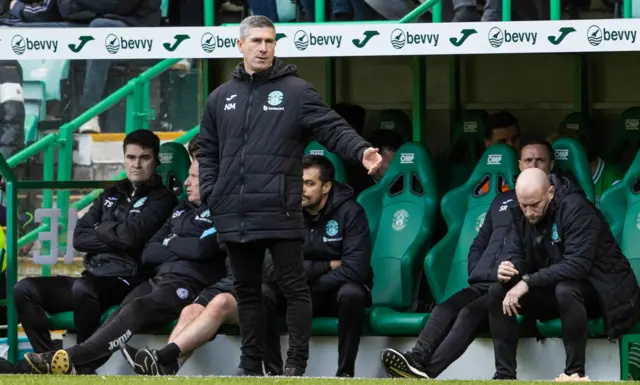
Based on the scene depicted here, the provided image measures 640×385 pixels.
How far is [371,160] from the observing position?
977 centimetres

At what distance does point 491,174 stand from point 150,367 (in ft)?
8.52

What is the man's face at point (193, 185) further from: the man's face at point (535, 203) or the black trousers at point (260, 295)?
the man's face at point (535, 203)

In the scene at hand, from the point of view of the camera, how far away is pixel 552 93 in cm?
1335

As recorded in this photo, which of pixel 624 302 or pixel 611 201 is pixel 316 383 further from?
pixel 611 201

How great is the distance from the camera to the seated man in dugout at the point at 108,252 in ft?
39.8

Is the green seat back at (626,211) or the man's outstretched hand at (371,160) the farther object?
the green seat back at (626,211)

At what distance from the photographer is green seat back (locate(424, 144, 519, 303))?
11.9 m

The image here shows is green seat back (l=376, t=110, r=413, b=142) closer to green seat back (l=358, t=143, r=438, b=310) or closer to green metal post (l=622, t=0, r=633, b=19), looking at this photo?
green seat back (l=358, t=143, r=438, b=310)

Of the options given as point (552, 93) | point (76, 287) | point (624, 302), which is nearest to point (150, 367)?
point (76, 287)

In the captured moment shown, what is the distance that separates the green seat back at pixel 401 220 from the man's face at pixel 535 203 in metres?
1.18

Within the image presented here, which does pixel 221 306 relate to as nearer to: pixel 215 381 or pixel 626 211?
pixel 215 381

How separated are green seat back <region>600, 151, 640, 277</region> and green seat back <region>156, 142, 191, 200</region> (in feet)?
9.66

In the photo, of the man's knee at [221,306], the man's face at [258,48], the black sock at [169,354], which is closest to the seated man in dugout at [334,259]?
the man's knee at [221,306]

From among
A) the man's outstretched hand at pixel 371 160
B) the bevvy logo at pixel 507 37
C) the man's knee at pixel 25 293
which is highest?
the bevvy logo at pixel 507 37
